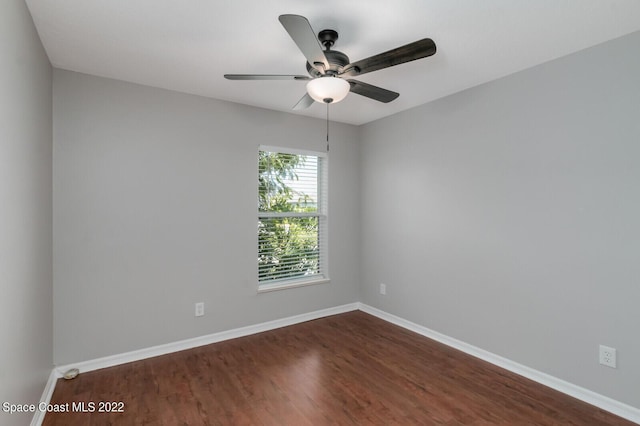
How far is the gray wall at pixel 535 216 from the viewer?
2178mm

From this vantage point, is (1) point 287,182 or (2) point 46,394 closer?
(2) point 46,394

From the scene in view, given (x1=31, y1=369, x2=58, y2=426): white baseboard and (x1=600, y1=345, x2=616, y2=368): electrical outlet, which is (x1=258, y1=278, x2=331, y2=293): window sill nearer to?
(x1=31, y1=369, x2=58, y2=426): white baseboard

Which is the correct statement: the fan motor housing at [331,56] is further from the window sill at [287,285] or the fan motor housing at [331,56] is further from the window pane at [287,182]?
the window sill at [287,285]

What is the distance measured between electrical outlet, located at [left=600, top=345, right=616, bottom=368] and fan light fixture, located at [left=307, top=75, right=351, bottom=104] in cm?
247

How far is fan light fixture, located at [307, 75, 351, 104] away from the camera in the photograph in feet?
6.56

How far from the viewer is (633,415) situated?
2.10m

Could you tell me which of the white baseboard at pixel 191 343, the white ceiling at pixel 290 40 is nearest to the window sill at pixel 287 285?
the white baseboard at pixel 191 343

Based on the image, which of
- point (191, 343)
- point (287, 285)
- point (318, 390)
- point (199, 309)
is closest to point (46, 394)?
point (191, 343)

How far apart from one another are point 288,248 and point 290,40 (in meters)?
2.35

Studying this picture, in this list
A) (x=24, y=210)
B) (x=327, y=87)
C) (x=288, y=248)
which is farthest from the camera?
(x=288, y=248)

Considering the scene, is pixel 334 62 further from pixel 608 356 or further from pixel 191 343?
pixel 191 343

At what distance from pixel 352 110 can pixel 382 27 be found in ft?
5.49

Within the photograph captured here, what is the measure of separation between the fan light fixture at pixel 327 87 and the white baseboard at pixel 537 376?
2.56m

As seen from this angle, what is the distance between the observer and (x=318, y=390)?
2441 millimetres
